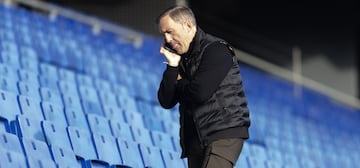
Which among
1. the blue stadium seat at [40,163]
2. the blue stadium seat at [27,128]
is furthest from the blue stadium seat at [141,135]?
the blue stadium seat at [40,163]

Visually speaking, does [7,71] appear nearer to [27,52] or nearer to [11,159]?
[27,52]

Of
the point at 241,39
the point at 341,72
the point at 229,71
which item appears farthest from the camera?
the point at 341,72

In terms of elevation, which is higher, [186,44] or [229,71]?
[186,44]

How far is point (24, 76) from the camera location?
3.85 m

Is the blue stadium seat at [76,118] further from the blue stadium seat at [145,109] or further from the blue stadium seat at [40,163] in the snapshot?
the blue stadium seat at [145,109]

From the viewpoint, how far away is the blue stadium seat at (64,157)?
2.62 metres

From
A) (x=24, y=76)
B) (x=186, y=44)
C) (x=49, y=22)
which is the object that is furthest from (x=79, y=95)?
(x=49, y=22)

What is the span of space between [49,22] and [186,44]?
176 inches

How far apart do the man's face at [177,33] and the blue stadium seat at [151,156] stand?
3.93 feet

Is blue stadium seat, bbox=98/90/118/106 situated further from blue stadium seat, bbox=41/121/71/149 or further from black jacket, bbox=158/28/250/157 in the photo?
black jacket, bbox=158/28/250/157

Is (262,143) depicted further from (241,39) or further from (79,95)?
(241,39)

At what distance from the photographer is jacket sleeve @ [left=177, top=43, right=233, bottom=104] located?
2008 millimetres

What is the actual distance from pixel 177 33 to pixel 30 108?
4.05 feet

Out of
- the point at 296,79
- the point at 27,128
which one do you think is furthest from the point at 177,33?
the point at 296,79
